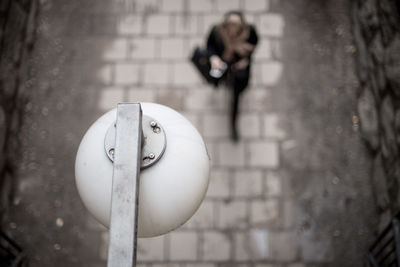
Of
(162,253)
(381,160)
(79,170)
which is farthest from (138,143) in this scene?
(381,160)

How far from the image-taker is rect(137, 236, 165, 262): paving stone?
13.7 ft

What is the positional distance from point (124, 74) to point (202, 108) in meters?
1.05

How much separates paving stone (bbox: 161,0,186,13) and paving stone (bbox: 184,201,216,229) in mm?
2451

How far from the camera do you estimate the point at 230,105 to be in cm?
472

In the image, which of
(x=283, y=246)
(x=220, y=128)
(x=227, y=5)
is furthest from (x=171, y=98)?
(x=283, y=246)

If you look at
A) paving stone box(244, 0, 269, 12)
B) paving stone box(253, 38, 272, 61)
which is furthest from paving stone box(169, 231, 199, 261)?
paving stone box(244, 0, 269, 12)

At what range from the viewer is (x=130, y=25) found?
5.07 m

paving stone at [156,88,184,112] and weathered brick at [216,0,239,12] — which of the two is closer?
paving stone at [156,88,184,112]

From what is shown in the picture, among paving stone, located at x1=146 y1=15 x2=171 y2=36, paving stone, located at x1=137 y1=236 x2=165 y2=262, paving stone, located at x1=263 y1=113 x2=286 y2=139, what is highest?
paving stone, located at x1=146 y1=15 x2=171 y2=36

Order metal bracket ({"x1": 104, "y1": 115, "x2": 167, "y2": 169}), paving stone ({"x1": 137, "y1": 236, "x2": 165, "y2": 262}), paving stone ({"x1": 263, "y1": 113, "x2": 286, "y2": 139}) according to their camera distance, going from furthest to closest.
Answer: paving stone ({"x1": 263, "y1": 113, "x2": 286, "y2": 139}) → paving stone ({"x1": 137, "y1": 236, "x2": 165, "y2": 262}) → metal bracket ({"x1": 104, "y1": 115, "x2": 167, "y2": 169})

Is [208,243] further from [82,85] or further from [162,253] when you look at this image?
[82,85]

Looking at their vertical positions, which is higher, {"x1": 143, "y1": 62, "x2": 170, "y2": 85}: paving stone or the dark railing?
{"x1": 143, "y1": 62, "x2": 170, "y2": 85}: paving stone

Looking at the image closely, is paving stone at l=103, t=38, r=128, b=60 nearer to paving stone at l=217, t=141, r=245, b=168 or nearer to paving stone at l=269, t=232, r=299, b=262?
paving stone at l=217, t=141, r=245, b=168

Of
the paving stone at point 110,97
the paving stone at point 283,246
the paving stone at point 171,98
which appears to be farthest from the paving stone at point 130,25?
the paving stone at point 283,246
